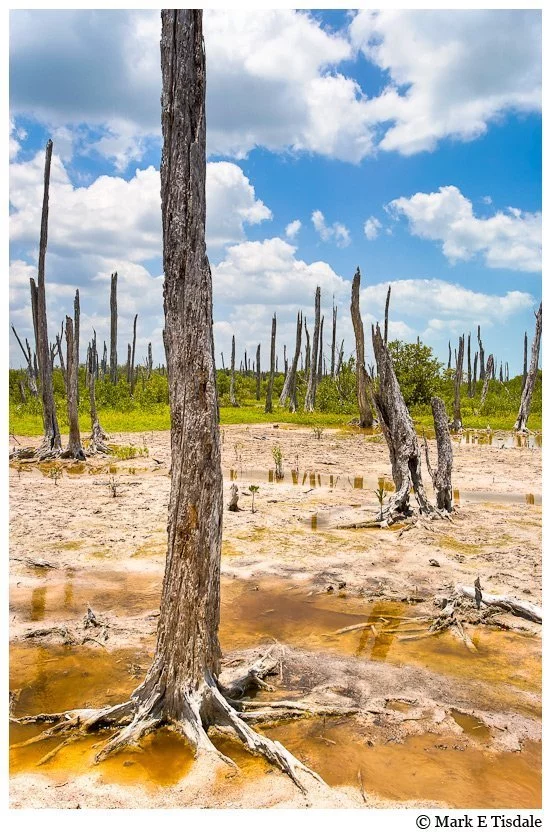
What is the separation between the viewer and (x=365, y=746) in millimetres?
4109

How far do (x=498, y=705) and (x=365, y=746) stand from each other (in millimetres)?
1312

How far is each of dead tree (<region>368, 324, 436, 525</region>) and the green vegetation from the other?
9.24 metres

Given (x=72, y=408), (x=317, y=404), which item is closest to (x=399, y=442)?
(x=72, y=408)

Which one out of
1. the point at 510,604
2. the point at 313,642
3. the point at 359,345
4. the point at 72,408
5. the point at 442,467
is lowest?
the point at 313,642

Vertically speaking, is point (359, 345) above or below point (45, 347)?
above

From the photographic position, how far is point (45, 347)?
56.0ft

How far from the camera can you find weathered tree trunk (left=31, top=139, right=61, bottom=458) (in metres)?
17.0

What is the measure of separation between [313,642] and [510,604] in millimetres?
2294

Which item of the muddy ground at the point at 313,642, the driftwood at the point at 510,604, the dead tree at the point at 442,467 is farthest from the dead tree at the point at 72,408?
the driftwood at the point at 510,604

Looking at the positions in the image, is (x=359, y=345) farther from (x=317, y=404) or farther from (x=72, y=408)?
(x=72, y=408)

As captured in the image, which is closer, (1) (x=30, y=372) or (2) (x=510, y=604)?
(2) (x=510, y=604)

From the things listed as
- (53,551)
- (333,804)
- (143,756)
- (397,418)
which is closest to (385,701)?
(333,804)

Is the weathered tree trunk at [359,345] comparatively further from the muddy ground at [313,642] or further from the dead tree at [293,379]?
the muddy ground at [313,642]
